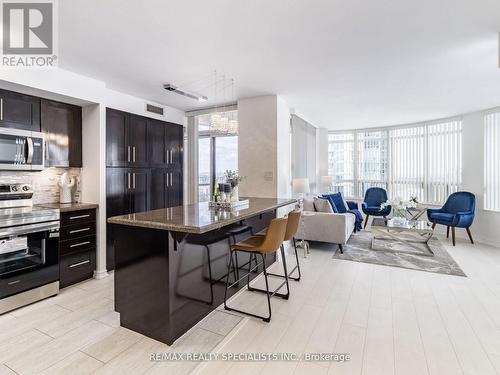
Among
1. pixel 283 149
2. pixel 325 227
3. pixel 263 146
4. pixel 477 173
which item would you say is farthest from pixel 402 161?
pixel 263 146

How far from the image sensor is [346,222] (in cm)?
456

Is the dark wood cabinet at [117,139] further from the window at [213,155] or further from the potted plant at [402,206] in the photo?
the potted plant at [402,206]

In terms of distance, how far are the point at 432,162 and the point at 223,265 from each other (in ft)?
20.6

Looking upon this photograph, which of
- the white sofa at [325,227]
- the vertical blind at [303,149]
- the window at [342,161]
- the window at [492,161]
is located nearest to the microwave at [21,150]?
the white sofa at [325,227]

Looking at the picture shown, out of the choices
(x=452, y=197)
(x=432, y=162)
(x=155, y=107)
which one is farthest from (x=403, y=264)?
(x=155, y=107)

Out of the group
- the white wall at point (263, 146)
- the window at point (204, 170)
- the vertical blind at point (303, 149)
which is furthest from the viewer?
the window at point (204, 170)

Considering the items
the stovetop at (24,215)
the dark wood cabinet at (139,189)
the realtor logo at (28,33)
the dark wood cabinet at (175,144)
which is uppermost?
the realtor logo at (28,33)

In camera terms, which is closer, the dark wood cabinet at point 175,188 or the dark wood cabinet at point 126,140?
the dark wood cabinet at point 126,140

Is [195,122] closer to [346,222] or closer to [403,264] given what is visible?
[346,222]

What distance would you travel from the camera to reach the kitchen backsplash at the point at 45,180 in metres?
3.25

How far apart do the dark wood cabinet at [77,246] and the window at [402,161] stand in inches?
262

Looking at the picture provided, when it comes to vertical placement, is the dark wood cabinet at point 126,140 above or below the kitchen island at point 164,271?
above

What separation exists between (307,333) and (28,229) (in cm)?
305

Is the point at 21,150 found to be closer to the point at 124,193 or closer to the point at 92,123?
the point at 92,123
